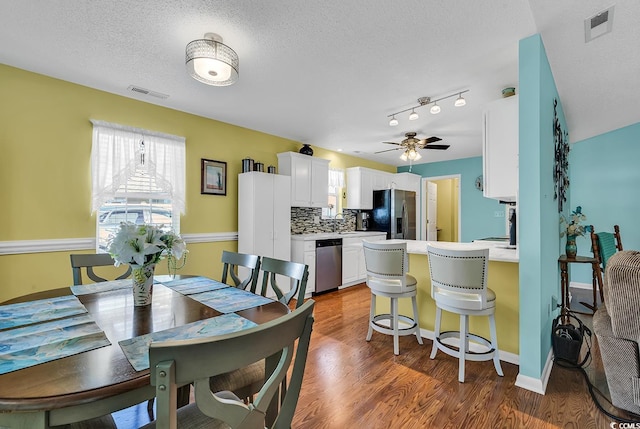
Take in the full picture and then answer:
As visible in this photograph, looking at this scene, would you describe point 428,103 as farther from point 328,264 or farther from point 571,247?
point 328,264

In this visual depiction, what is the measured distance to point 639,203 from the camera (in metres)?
4.33

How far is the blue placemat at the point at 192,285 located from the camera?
1797 millimetres

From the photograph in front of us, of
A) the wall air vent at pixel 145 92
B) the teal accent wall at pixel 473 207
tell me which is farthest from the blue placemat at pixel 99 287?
the teal accent wall at pixel 473 207

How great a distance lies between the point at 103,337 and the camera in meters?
1.12

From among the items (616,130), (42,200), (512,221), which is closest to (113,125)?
(42,200)

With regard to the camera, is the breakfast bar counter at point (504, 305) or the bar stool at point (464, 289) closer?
the bar stool at point (464, 289)

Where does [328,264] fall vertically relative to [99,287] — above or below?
below

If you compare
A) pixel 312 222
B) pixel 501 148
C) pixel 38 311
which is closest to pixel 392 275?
pixel 501 148

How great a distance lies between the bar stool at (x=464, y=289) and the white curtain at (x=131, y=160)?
300cm

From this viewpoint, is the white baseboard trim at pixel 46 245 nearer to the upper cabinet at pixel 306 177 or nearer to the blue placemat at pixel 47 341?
the blue placemat at pixel 47 341

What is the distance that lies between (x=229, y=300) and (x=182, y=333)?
0.45m

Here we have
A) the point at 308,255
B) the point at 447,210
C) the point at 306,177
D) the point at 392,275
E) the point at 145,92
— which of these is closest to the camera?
the point at 392,275

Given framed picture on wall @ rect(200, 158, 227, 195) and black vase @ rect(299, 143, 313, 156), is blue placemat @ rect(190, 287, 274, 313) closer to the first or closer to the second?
framed picture on wall @ rect(200, 158, 227, 195)

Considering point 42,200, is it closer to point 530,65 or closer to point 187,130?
point 187,130
